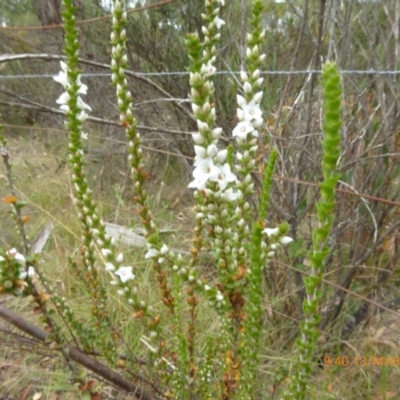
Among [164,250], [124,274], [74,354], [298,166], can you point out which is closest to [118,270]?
[124,274]

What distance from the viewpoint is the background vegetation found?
6.88ft

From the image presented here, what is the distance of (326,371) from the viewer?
7.84 ft

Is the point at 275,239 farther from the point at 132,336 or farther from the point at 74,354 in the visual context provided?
the point at 132,336

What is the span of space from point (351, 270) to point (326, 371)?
1.92ft

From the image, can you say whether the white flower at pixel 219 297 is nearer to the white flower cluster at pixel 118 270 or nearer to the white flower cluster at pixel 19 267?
the white flower cluster at pixel 118 270

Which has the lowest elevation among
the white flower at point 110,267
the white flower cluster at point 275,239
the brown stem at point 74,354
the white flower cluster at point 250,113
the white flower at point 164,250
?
the brown stem at point 74,354

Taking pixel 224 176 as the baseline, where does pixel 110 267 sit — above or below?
below

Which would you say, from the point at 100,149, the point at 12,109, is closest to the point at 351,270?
the point at 100,149

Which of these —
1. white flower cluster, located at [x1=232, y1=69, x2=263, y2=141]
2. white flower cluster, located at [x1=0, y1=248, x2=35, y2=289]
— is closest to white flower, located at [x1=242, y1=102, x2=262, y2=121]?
white flower cluster, located at [x1=232, y1=69, x2=263, y2=141]

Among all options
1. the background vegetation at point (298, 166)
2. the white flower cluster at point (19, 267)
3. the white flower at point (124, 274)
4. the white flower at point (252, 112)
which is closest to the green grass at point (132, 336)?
the background vegetation at point (298, 166)

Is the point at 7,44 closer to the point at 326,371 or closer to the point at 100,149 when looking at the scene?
the point at 100,149

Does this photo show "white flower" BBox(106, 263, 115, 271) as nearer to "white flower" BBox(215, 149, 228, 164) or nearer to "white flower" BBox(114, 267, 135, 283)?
"white flower" BBox(114, 267, 135, 283)

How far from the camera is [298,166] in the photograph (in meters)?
2.30

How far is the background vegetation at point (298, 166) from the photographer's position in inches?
82.6
